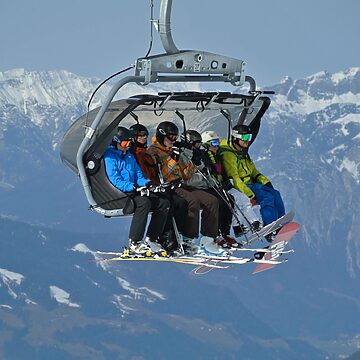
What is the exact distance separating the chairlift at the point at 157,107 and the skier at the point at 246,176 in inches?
18.5

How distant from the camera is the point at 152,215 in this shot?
2238 cm

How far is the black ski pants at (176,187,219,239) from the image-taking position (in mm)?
22672

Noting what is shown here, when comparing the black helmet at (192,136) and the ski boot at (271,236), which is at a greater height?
the black helmet at (192,136)

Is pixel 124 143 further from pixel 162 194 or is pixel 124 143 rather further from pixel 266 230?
pixel 266 230

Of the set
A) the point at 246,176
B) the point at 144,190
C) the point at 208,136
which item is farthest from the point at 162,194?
the point at 246,176

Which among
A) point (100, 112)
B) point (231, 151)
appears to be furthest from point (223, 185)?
point (100, 112)

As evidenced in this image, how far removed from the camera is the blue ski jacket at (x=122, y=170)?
21.8m

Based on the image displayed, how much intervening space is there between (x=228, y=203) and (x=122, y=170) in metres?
2.51

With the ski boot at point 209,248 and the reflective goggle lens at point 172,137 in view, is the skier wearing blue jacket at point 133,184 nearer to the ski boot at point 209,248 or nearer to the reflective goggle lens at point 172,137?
the reflective goggle lens at point 172,137

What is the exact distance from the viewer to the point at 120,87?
19281mm

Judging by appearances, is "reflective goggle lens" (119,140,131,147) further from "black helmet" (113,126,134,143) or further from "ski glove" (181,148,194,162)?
"ski glove" (181,148,194,162)

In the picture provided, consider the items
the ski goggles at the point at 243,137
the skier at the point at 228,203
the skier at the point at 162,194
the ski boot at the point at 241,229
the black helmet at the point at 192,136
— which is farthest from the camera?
the ski boot at the point at 241,229

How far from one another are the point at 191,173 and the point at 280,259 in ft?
8.64

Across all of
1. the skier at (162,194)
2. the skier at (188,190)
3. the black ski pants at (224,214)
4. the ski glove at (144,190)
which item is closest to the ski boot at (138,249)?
the skier at (162,194)
